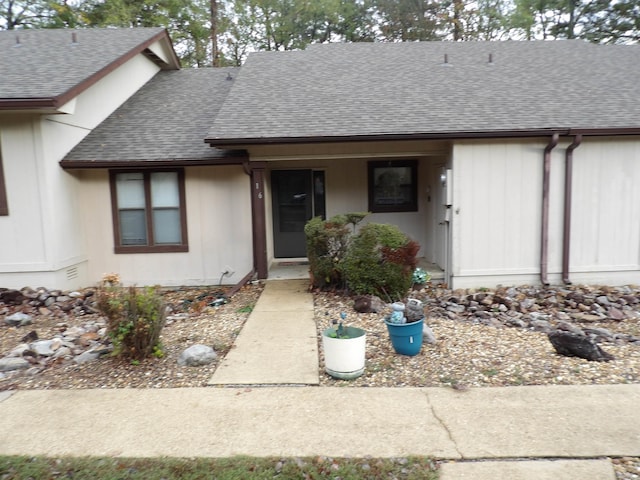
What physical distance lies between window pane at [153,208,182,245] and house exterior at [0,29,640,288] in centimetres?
3

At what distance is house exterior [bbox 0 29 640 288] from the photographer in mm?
7508

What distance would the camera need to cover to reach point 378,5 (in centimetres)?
2212

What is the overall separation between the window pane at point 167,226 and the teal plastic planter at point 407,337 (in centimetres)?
530

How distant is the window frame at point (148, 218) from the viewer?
844 cm

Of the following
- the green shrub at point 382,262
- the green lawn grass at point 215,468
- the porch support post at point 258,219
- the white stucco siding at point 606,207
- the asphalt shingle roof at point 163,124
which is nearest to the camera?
the green lawn grass at point 215,468

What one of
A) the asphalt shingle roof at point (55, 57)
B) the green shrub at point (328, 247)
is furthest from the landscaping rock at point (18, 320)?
the green shrub at point (328, 247)

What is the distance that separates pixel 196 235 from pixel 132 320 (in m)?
4.24

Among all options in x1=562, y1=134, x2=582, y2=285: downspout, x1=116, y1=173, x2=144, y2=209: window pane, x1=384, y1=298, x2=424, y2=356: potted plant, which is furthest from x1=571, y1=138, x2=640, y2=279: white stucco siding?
x1=116, y1=173, x2=144, y2=209: window pane

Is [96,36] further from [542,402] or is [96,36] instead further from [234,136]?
[542,402]

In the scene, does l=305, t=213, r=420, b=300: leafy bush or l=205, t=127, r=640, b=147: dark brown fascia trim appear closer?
l=305, t=213, r=420, b=300: leafy bush

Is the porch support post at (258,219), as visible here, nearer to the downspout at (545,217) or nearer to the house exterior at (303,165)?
the house exterior at (303,165)

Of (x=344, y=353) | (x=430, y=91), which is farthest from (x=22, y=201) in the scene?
(x=430, y=91)

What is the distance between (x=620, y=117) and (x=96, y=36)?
1094 cm

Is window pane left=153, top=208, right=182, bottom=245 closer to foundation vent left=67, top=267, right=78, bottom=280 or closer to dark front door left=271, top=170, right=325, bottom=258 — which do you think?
foundation vent left=67, top=267, right=78, bottom=280
